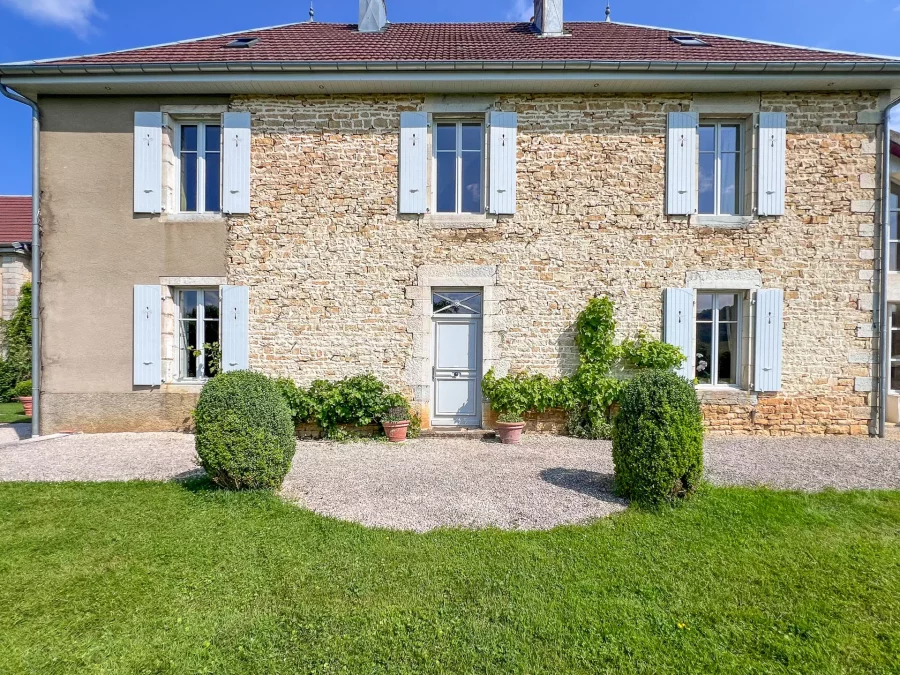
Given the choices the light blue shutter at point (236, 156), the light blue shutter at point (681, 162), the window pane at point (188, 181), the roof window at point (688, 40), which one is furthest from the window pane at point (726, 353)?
the window pane at point (188, 181)

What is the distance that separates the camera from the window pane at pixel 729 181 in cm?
636

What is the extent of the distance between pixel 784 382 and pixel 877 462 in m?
1.51

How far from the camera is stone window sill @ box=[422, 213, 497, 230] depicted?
6.16 m

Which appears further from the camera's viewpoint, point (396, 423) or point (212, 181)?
point (212, 181)

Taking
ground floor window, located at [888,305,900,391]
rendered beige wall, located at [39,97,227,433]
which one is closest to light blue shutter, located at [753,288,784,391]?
ground floor window, located at [888,305,900,391]

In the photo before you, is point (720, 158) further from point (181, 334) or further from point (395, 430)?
point (181, 334)

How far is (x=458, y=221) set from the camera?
616cm

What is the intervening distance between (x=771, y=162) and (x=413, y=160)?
5.46 m

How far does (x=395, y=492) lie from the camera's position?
12.8ft

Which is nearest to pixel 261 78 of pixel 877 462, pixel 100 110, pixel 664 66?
pixel 100 110

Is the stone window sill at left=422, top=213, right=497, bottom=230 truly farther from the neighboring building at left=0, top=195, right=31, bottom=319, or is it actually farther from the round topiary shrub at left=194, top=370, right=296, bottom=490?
the neighboring building at left=0, top=195, right=31, bottom=319

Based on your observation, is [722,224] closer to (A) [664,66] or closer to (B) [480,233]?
(A) [664,66]

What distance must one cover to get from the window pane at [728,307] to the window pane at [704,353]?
28cm

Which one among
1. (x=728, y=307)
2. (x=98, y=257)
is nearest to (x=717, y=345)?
(x=728, y=307)
